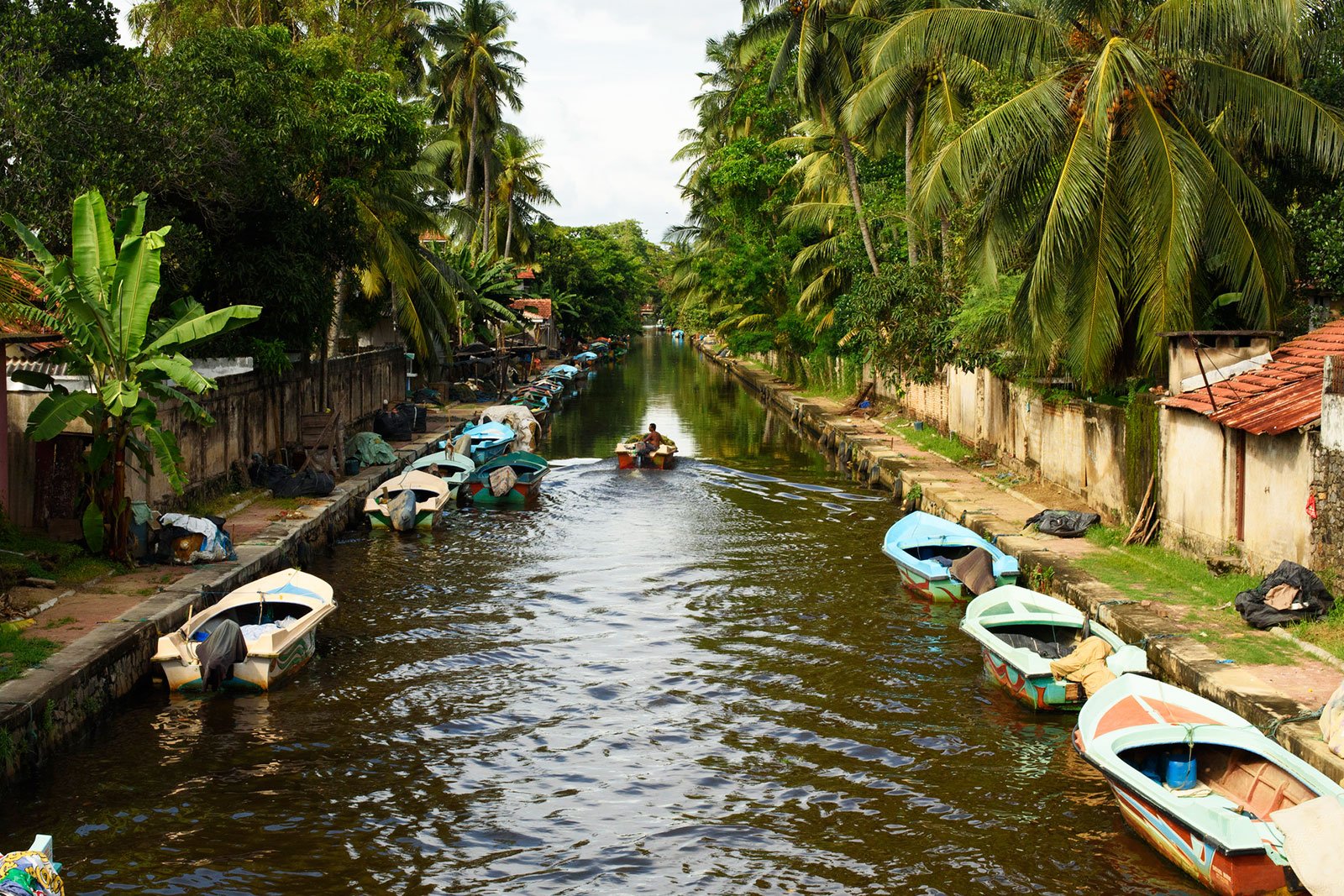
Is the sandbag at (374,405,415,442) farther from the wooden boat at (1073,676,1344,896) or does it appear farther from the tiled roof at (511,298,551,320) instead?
the tiled roof at (511,298,551,320)

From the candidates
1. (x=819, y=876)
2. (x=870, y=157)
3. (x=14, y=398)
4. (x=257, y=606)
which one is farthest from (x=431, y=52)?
(x=819, y=876)

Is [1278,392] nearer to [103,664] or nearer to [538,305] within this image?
[103,664]

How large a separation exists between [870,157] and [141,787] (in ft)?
107

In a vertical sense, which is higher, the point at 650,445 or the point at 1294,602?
the point at 650,445

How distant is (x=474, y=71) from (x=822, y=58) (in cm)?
2045

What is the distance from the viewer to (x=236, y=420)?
81.1ft

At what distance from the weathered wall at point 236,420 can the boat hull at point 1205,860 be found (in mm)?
15904

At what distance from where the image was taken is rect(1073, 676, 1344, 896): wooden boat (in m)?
9.36

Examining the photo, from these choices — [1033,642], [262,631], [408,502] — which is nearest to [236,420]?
[408,502]

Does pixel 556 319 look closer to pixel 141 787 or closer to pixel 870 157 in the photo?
pixel 870 157

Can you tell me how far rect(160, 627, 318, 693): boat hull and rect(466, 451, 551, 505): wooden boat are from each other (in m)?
13.2

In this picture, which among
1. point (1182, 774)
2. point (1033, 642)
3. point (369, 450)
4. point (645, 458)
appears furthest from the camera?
point (645, 458)

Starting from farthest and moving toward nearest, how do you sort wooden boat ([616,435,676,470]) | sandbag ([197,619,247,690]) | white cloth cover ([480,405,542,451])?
white cloth cover ([480,405,542,451])
wooden boat ([616,435,676,470])
sandbag ([197,619,247,690])

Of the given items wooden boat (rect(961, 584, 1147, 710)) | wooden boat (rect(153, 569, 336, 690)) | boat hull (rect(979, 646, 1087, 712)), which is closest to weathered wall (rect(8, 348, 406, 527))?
wooden boat (rect(153, 569, 336, 690))
